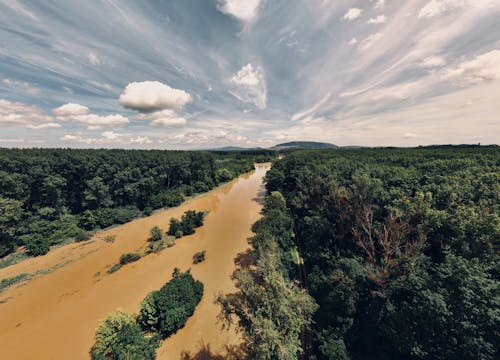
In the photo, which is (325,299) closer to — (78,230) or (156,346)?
(156,346)

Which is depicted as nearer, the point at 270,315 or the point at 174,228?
the point at 270,315

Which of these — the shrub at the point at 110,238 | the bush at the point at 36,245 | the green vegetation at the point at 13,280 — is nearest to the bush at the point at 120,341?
the green vegetation at the point at 13,280

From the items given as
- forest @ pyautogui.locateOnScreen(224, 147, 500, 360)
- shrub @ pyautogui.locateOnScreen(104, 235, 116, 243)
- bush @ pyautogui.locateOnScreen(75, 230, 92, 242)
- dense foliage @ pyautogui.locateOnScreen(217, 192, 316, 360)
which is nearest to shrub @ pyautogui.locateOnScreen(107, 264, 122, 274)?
shrub @ pyautogui.locateOnScreen(104, 235, 116, 243)

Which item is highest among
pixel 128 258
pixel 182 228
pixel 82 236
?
pixel 182 228

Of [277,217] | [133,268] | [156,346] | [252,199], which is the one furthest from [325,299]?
[252,199]

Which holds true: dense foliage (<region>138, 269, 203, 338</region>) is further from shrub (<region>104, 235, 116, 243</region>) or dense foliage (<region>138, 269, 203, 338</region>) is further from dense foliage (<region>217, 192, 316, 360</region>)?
shrub (<region>104, 235, 116, 243</region>)

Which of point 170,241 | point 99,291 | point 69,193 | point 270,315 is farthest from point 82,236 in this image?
point 270,315

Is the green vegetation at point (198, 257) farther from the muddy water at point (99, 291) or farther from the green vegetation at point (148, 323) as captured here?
the green vegetation at point (148, 323)

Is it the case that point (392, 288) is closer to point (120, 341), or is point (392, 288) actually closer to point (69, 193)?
point (120, 341)
